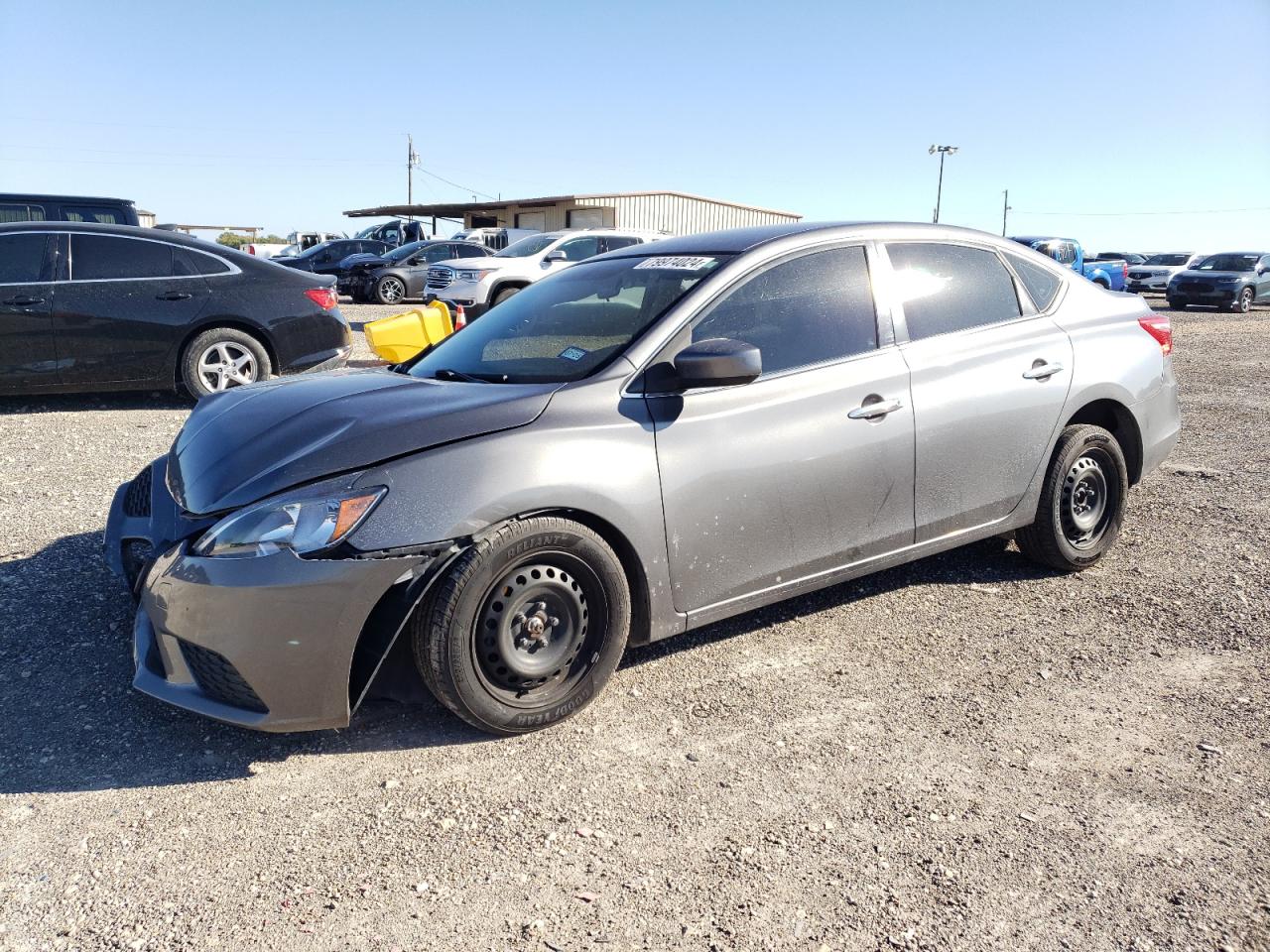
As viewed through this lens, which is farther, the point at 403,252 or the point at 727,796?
the point at 403,252

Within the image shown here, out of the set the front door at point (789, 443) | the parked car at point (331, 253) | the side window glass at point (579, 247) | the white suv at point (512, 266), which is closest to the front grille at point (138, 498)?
the front door at point (789, 443)

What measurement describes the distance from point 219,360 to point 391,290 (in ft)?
49.2

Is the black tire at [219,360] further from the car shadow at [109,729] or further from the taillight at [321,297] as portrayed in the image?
the car shadow at [109,729]

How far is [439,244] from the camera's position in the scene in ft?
79.0

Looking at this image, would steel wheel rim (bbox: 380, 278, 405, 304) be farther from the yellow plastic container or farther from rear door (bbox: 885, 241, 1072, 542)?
rear door (bbox: 885, 241, 1072, 542)

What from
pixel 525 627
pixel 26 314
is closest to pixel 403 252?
pixel 26 314

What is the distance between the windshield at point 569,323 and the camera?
3.73 metres

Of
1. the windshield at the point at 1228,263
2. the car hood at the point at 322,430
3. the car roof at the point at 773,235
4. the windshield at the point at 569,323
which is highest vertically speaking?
the windshield at the point at 1228,263

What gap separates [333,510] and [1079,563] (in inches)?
139

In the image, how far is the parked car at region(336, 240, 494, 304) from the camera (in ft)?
75.8

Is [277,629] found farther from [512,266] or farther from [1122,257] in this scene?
[1122,257]

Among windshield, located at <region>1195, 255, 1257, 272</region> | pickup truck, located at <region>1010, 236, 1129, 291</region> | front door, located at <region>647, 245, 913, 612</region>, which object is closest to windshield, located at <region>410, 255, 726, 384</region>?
front door, located at <region>647, 245, 913, 612</region>

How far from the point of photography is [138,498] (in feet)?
12.9

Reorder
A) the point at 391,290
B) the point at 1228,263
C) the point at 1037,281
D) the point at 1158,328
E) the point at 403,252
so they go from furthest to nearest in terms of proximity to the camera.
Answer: the point at 1228,263, the point at 403,252, the point at 391,290, the point at 1158,328, the point at 1037,281
